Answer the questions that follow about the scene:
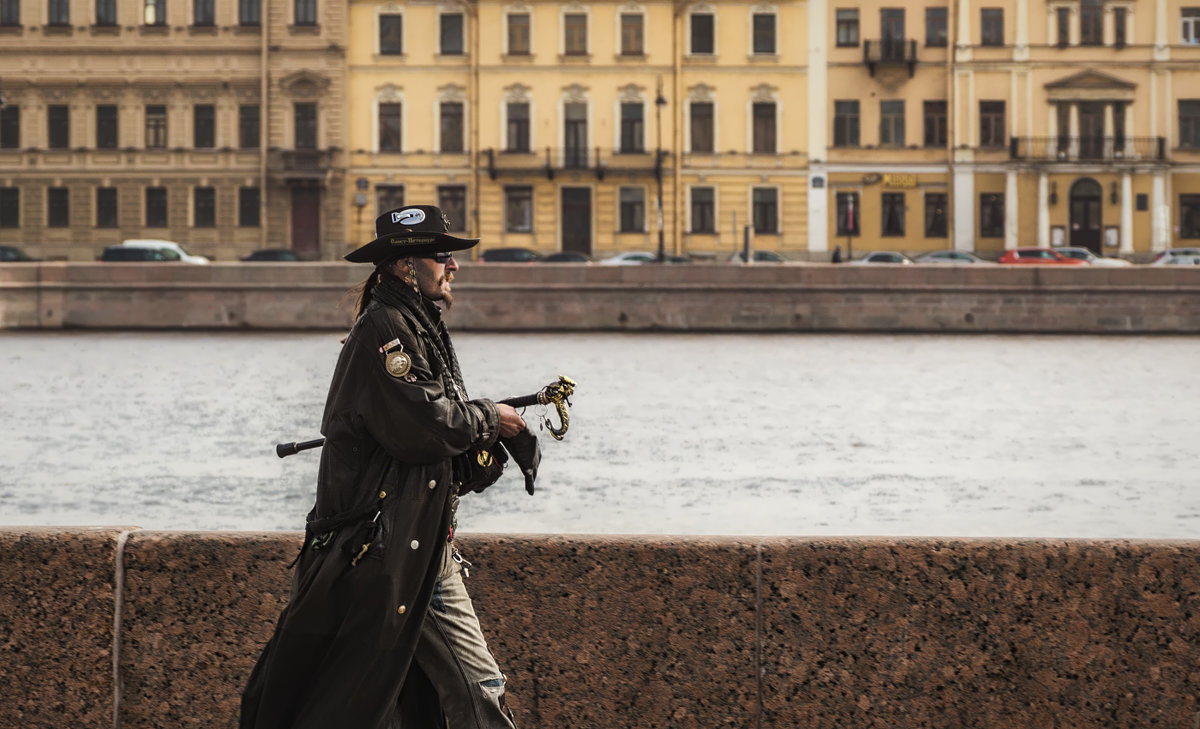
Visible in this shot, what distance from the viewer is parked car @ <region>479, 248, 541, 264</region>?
4000 cm

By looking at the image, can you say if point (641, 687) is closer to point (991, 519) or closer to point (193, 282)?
point (991, 519)

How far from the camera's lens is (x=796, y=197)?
4812cm

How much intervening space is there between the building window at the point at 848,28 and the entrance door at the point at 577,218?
9391 mm

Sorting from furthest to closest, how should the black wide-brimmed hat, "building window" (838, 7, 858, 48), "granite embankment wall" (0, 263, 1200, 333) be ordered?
"building window" (838, 7, 858, 48) → "granite embankment wall" (0, 263, 1200, 333) → the black wide-brimmed hat

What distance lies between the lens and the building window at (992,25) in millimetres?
48125

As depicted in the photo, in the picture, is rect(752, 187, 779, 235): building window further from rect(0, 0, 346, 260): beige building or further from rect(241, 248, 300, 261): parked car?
rect(241, 248, 300, 261): parked car

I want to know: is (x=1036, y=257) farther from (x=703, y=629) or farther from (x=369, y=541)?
(x=369, y=541)

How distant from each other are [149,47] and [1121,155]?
30.9 m

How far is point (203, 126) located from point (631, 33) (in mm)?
13869

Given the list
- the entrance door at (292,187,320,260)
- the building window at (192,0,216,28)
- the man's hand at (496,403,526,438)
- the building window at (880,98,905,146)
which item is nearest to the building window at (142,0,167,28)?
the building window at (192,0,216,28)

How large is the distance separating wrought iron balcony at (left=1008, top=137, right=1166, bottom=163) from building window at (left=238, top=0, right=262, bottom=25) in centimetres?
2411

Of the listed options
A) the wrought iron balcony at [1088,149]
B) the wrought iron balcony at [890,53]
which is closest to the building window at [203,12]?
the wrought iron balcony at [890,53]

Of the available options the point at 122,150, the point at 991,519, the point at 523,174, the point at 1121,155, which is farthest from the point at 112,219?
the point at 991,519

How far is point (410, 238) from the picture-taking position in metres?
3.44
